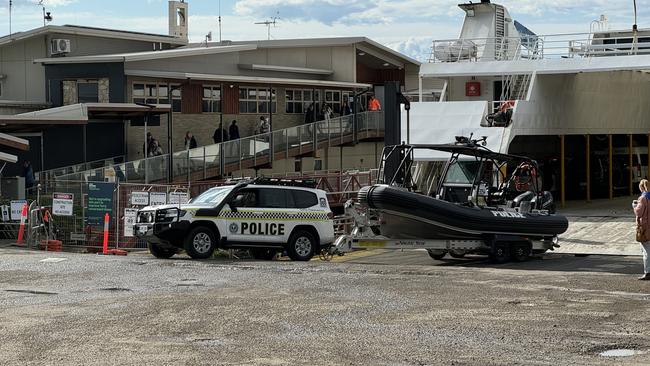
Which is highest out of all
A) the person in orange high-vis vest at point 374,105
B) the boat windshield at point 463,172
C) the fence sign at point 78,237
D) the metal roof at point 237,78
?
the metal roof at point 237,78

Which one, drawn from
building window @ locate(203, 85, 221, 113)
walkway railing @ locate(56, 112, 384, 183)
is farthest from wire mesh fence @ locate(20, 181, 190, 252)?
building window @ locate(203, 85, 221, 113)

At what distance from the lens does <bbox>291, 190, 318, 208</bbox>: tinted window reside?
22859 mm

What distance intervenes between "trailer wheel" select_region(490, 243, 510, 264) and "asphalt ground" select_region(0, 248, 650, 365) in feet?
5.10

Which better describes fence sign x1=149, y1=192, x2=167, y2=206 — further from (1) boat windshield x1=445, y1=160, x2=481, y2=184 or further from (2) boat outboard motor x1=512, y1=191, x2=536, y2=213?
(2) boat outboard motor x1=512, y1=191, x2=536, y2=213

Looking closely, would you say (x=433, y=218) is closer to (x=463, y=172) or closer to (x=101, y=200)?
(x=463, y=172)

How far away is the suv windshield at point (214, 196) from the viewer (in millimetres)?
22312

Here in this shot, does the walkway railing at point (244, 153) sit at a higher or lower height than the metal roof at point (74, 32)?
lower

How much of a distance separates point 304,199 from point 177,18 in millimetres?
34000

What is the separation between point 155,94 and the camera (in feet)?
137

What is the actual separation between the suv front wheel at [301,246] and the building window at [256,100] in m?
22.5

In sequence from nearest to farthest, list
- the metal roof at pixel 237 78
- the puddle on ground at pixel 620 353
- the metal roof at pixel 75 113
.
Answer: the puddle on ground at pixel 620 353 → the metal roof at pixel 75 113 → the metal roof at pixel 237 78

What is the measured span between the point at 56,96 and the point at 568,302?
103ft

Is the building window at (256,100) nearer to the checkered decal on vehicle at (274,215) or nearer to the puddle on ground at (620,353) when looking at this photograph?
the checkered decal on vehicle at (274,215)

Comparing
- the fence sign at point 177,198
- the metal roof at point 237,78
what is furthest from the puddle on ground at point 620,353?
the metal roof at point 237,78
